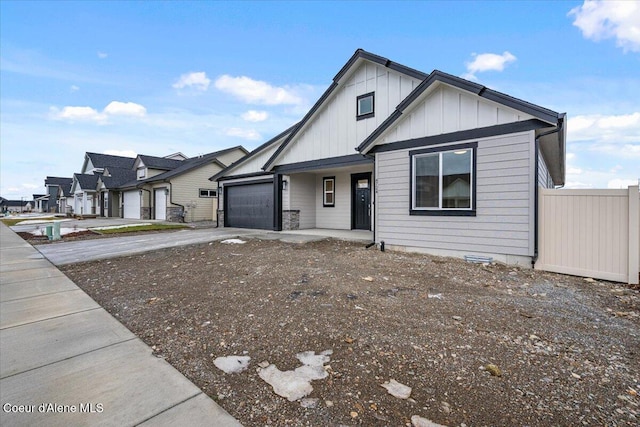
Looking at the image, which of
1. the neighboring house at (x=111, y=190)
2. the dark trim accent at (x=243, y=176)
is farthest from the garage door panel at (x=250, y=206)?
Answer: the neighboring house at (x=111, y=190)

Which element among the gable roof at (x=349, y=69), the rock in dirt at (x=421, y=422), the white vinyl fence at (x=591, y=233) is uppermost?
the gable roof at (x=349, y=69)

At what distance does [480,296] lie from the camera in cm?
419

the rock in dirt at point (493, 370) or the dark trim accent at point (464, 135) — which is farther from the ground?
the dark trim accent at point (464, 135)

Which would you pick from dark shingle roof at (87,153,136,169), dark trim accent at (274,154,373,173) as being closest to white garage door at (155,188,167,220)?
dark trim accent at (274,154,373,173)

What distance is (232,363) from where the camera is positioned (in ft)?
8.36

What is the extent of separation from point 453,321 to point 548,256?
12.9 feet

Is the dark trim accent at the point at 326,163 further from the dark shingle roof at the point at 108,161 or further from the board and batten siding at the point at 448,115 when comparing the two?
the dark shingle roof at the point at 108,161

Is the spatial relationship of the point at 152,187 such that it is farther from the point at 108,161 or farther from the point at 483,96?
the point at 483,96

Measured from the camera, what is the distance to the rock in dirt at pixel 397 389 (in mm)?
2072

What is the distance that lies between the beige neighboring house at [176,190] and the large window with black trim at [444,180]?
1745 centimetres

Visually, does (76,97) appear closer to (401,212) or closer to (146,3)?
(146,3)

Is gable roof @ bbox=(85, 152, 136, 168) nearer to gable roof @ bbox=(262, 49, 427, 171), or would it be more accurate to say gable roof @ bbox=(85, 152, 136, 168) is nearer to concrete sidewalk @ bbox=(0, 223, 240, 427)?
gable roof @ bbox=(262, 49, 427, 171)

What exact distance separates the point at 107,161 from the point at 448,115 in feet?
128

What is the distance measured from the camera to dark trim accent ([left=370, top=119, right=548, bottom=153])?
585cm
